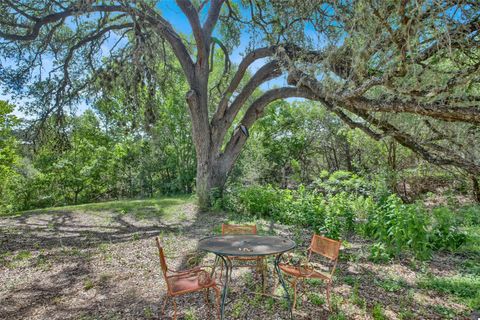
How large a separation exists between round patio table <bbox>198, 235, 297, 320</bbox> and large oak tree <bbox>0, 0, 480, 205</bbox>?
6.32ft

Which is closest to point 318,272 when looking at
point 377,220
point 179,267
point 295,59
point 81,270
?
point 179,267

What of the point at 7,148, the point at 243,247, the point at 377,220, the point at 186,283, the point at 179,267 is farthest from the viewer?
the point at 7,148

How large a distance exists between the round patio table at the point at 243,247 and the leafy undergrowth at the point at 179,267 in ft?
1.25

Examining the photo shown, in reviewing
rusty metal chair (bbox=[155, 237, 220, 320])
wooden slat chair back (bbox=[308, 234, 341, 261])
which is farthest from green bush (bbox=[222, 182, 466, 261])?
rusty metal chair (bbox=[155, 237, 220, 320])

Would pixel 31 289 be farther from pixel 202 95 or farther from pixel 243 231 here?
pixel 202 95

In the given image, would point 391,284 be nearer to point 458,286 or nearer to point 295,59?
point 458,286

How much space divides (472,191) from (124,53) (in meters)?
11.7

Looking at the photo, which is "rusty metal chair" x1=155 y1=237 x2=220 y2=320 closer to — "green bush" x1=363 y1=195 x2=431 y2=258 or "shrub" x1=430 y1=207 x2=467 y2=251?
"green bush" x1=363 y1=195 x2=431 y2=258

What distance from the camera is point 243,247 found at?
290cm

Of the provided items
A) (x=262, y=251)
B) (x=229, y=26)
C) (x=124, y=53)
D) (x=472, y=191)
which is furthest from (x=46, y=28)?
(x=472, y=191)

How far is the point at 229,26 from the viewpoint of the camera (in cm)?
891

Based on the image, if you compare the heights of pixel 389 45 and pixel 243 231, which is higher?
pixel 389 45

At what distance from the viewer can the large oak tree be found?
262 cm

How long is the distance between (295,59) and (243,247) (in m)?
3.11
